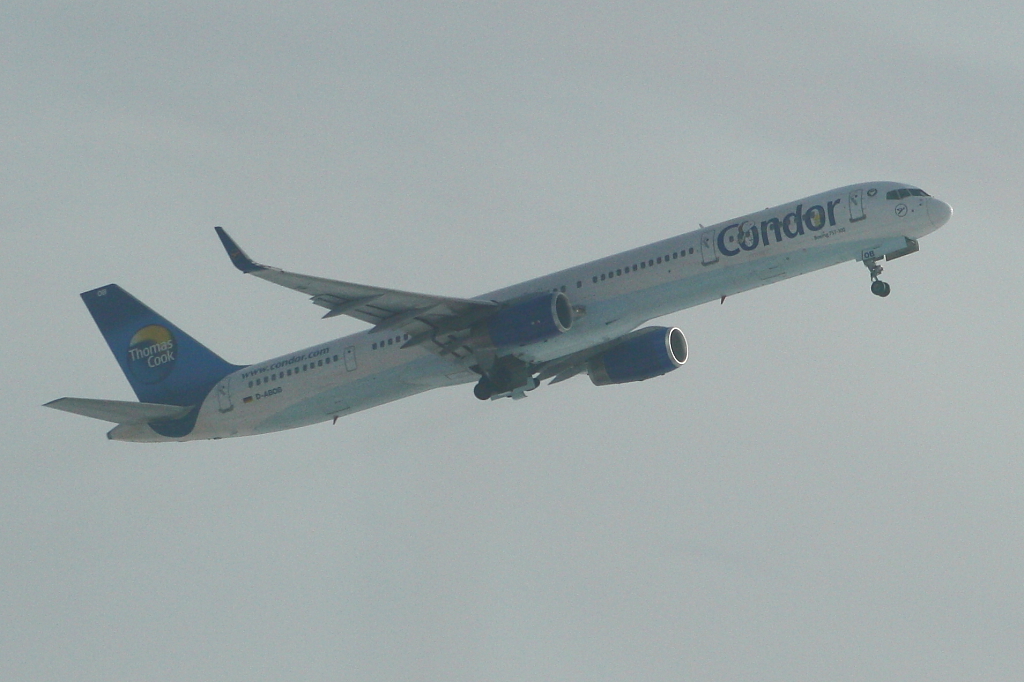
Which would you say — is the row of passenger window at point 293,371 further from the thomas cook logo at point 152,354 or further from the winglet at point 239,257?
the winglet at point 239,257

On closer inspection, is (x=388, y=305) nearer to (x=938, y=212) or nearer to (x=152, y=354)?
(x=152, y=354)

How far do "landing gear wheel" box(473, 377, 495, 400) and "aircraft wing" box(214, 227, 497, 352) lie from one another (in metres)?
2.04

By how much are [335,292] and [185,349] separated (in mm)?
13934

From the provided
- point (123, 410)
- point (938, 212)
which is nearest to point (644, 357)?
point (938, 212)

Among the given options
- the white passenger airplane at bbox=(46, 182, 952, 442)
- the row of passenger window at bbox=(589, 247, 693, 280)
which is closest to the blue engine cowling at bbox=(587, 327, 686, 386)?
the white passenger airplane at bbox=(46, 182, 952, 442)

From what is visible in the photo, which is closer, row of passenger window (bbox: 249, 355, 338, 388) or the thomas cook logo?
row of passenger window (bbox: 249, 355, 338, 388)

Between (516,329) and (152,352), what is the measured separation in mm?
18160

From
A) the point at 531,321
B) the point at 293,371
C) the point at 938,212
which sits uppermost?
the point at 938,212

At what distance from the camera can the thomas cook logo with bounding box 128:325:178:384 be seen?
190 feet

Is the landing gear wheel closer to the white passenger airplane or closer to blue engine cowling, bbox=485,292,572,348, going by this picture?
the white passenger airplane

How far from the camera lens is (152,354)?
58.6 metres

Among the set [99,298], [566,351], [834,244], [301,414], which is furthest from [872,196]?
[99,298]

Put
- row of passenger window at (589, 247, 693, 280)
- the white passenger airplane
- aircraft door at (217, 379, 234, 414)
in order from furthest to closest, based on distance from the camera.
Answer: aircraft door at (217, 379, 234, 414)
row of passenger window at (589, 247, 693, 280)
the white passenger airplane

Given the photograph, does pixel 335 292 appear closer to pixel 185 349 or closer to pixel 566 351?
pixel 566 351
